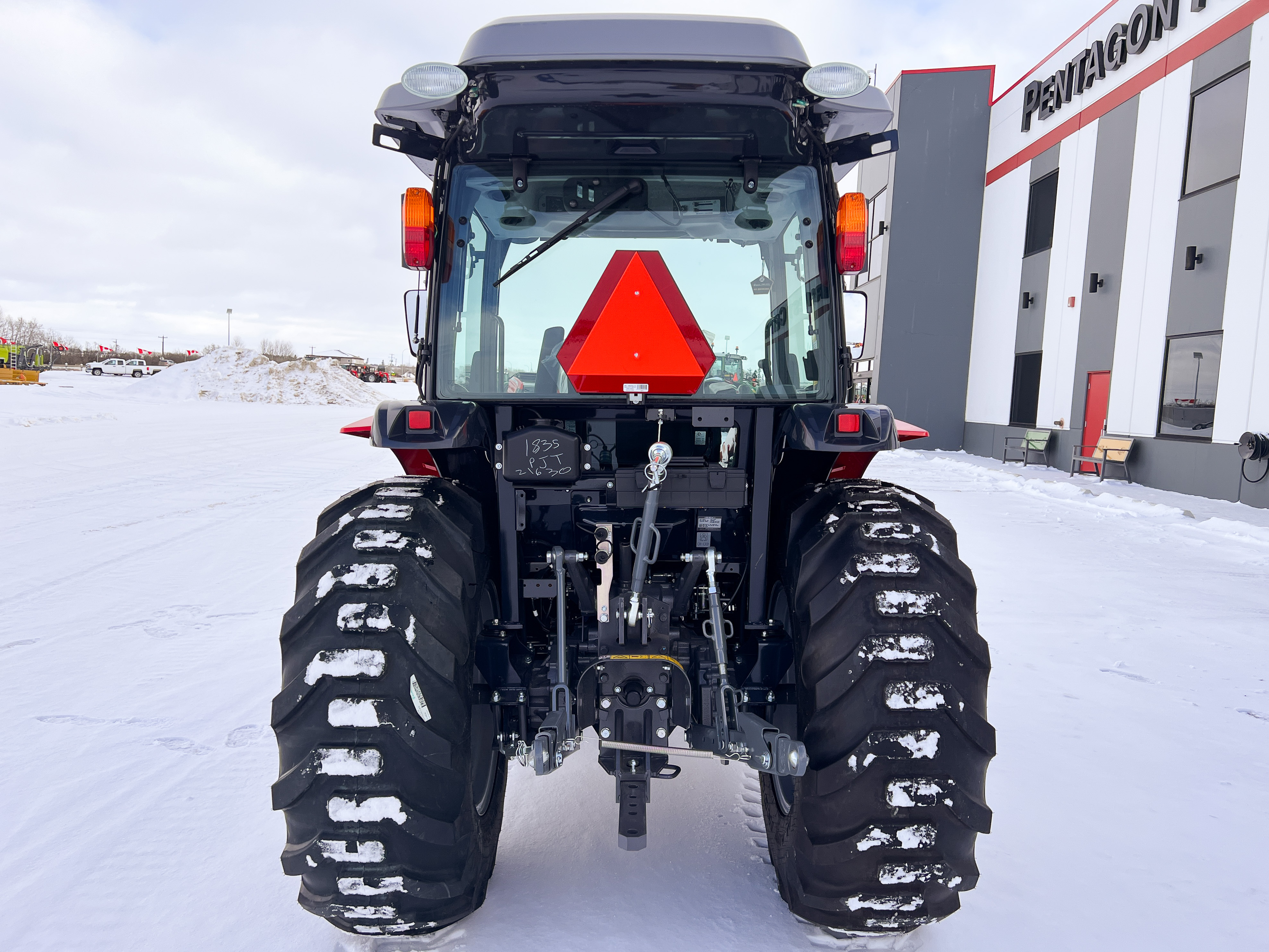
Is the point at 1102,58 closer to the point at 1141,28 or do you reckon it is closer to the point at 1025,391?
the point at 1141,28

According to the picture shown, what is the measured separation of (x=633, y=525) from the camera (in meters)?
2.34

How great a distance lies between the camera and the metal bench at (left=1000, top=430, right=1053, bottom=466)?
1659 cm

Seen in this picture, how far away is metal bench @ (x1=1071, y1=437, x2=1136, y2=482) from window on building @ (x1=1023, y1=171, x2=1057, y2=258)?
5.40 metres

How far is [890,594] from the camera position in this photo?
1.92 m

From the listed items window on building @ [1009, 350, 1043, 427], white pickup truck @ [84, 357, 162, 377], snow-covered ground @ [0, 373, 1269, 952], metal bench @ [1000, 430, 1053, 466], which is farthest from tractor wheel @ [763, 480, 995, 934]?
white pickup truck @ [84, 357, 162, 377]

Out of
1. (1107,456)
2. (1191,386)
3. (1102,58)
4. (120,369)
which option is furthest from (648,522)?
(120,369)

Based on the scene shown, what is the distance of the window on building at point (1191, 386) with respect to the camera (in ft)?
38.5

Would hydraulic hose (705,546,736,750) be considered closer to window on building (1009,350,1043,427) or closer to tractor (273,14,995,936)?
tractor (273,14,995,936)

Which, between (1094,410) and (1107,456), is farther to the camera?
(1094,410)

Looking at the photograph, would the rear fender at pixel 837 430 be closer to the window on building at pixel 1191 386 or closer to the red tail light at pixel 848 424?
the red tail light at pixel 848 424

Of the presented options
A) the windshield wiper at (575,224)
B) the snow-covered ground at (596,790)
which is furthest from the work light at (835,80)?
the snow-covered ground at (596,790)

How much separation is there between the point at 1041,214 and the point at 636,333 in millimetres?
19406

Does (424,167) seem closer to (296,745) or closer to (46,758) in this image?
(296,745)

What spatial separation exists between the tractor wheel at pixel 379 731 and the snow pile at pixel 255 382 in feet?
119
